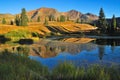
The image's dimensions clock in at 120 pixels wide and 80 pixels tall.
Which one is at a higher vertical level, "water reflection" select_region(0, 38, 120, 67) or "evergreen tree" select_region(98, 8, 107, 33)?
"evergreen tree" select_region(98, 8, 107, 33)

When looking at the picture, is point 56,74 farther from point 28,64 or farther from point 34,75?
point 28,64

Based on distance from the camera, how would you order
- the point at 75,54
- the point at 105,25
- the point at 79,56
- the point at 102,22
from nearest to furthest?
the point at 79,56
the point at 75,54
the point at 102,22
the point at 105,25

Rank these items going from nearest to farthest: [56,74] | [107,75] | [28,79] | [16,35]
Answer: [28,79], [107,75], [56,74], [16,35]

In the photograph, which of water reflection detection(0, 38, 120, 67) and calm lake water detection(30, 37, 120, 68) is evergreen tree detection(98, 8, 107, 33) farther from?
calm lake water detection(30, 37, 120, 68)

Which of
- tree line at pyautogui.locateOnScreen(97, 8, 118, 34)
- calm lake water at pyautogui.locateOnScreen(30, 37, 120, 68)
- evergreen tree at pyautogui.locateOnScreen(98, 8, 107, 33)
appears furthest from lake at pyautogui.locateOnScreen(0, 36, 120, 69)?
evergreen tree at pyautogui.locateOnScreen(98, 8, 107, 33)

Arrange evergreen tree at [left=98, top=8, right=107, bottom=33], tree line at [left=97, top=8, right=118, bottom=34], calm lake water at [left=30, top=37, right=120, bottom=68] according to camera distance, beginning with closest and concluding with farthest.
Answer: calm lake water at [left=30, top=37, right=120, bottom=68], tree line at [left=97, top=8, right=118, bottom=34], evergreen tree at [left=98, top=8, right=107, bottom=33]

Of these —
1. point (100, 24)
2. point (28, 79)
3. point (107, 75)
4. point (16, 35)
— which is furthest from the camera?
point (100, 24)

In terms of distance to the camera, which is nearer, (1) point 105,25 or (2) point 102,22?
(2) point 102,22

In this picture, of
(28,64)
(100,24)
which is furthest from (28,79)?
(100,24)

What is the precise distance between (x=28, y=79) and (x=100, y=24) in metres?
107

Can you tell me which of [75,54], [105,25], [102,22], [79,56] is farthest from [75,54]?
[105,25]

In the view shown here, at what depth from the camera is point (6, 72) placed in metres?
13.2

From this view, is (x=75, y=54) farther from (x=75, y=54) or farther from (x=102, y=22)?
(x=102, y=22)

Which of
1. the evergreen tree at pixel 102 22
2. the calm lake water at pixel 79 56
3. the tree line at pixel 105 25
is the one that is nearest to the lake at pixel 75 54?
the calm lake water at pixel 79 56
